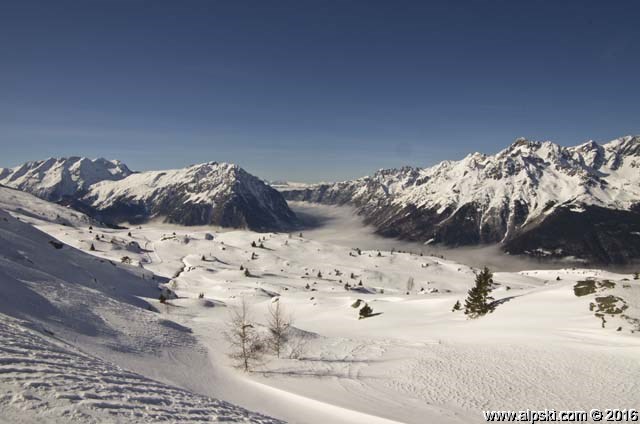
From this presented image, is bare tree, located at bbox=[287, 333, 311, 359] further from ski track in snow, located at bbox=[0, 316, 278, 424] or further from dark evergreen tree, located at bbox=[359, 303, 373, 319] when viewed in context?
dark evergreen tree, located at bbox=[359, 303, 373, 319]

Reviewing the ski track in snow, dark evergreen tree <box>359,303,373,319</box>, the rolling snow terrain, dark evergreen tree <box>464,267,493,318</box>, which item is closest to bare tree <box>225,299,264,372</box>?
the rolling snow terrain

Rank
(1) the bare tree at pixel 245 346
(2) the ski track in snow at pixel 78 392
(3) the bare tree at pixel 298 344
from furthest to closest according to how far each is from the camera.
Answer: (3) the bare tree at pixel 298 344, (1) the bare tree at pixel 245 346, (2) the ski track in snow at pixel 78 392

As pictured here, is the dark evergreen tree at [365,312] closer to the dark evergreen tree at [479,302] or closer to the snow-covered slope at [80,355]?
the dark evergreen tree at [479,302]

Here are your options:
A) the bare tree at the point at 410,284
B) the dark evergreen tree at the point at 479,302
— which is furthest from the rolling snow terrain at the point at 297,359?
the bare tree at the point at 410,284

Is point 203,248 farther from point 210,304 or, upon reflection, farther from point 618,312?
point 618,312

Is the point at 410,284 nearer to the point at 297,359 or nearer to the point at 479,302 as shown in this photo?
the point at 479,302

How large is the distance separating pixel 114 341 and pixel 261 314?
46.3 metres

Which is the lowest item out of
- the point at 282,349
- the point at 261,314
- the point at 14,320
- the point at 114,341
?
the point at 261,314

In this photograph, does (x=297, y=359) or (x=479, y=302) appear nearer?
(x=297, y=359)

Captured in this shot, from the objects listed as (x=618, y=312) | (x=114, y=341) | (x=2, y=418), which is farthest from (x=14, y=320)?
(x=618, y=312)

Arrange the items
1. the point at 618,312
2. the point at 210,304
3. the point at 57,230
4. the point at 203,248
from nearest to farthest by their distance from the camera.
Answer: the point at 618,312
the point at 210,304
the point at 57,230
the point at 203,248

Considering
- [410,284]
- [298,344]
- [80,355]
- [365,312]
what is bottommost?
[410,284]

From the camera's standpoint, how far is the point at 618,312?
37906 mm

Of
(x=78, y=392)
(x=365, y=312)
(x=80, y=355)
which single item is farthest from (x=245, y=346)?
(x=365, y=312)
